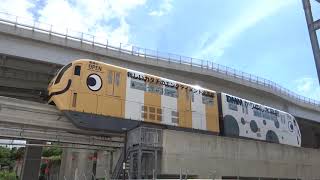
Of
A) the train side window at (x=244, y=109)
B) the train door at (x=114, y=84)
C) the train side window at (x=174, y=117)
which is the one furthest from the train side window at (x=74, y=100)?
the train side window at (x=244, y=109)

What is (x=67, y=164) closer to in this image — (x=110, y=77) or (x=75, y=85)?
(x=110, y=77)

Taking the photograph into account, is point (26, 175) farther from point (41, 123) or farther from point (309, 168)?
point (309, 168)

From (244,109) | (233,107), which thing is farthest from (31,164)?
(244,109)

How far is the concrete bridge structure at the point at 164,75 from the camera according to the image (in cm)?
2294

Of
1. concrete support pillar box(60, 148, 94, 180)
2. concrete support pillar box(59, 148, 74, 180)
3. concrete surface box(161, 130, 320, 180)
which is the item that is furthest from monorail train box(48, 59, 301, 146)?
concrete support pillar box(59, 148, 74, 180)

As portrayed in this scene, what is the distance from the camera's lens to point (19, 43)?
28141mm

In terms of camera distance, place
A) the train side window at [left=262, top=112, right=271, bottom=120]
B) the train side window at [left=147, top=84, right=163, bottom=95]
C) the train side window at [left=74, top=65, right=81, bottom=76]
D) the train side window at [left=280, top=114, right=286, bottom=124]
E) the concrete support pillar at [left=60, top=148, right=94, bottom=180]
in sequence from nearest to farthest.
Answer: the train side window at [left=74, top=65, right=81, bottom=76] < the train side window at [left=147, top=84, right=163, bottom=95] < the train side window at [left=262, top=112, right=271, bottom=120] < the train side window at [left=280, top=114, right=286, bottom=124] < the concrete support pillar at [left=60, top=148, right=94, bottom=180]

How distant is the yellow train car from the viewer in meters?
19.6

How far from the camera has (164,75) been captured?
35.0 metres

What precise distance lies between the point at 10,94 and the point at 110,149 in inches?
726

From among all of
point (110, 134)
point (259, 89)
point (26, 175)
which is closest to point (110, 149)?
point (110, 134)

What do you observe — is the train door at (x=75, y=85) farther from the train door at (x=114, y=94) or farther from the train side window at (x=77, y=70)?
the train door at (x=114, y=94)

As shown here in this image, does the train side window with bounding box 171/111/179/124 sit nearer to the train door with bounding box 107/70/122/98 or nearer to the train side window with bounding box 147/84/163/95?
the train side window with bounding box 147/84/163/95

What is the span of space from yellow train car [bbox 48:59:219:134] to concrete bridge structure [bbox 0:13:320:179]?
1.65m
